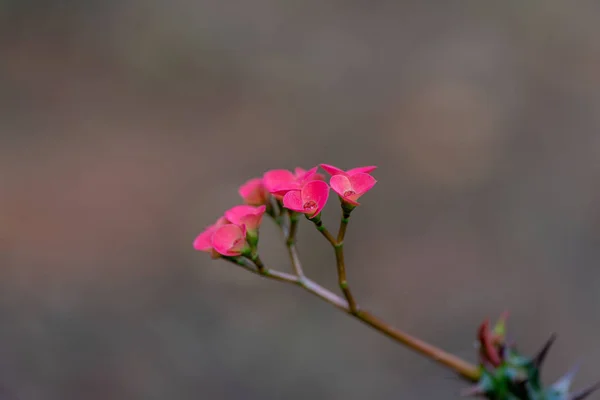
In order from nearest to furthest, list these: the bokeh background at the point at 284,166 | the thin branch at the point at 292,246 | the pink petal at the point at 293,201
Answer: the pink petal at the point at 293,201
the thin branch at the point at 292,246
the bokeh background at the point at 284,166

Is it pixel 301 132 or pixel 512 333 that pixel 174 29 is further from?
pixel 512 333

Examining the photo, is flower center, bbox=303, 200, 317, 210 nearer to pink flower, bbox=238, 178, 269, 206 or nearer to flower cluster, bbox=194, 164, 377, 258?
flower cluster, bbox=194, 164, 377, 258

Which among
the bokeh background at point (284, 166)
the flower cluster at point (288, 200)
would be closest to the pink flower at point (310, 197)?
the flower cluster at point (288, 200)

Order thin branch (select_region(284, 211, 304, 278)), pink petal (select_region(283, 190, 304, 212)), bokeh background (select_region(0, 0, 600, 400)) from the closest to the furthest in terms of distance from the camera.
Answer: pink petal (select_region(283, 190, 304, 212)) → thin branch (select_region(284, 211, 304, 278)) → bokeh background (select_region(0, 0, 600, 400))

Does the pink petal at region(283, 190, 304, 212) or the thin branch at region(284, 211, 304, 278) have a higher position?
the pink petal at region(283, 190, 304, 212)

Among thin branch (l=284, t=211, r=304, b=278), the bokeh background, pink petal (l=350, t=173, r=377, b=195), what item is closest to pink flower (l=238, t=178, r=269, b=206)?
thin branch (l=284, t=211, r=304, b=278)

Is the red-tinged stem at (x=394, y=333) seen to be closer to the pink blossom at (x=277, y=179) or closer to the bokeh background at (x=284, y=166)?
the pink blossom at (x=277, y=179)

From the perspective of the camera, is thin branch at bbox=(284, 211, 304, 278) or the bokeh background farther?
the bokeh background
